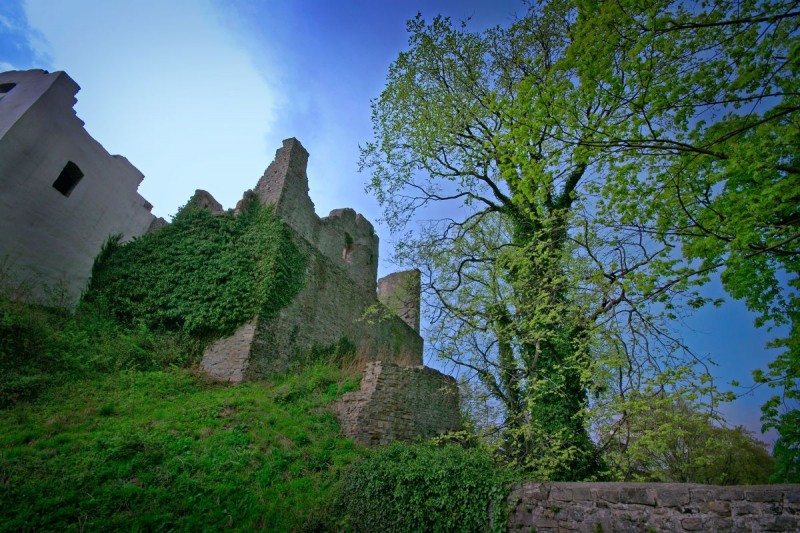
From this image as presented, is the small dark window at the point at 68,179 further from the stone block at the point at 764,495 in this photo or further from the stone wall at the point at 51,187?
the stone block at the point at 764,495

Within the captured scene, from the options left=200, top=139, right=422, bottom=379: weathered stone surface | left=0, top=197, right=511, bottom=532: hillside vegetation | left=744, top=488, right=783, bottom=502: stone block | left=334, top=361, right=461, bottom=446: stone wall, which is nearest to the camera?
left=744, top=488, right=783, bottom=502: stone block

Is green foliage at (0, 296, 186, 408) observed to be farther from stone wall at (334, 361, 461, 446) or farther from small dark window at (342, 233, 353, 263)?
small dark window at (342, 233, 353, 263)

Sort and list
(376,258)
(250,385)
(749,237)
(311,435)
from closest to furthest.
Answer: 1. (749,237)
2. (311,435)
3. (250,385)
4. (376,258)

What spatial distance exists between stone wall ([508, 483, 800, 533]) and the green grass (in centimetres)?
341

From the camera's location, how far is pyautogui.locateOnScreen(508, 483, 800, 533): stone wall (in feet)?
10.7

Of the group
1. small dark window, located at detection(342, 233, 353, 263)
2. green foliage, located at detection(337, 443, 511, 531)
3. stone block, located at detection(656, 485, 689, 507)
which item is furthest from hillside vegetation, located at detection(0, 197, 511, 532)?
small dark window, located at detection(342, 233, 353, 263)

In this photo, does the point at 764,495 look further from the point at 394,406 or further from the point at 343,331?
the point at 343,331

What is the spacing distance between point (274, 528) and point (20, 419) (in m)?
4.86

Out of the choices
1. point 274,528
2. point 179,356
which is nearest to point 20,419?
point 179,356

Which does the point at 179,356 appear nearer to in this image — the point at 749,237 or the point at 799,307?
the point at 749,237

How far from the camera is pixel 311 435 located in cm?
813

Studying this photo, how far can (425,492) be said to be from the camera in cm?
560

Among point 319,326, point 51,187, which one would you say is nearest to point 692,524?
point 319,326

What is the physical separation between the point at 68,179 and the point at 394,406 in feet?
47.5
